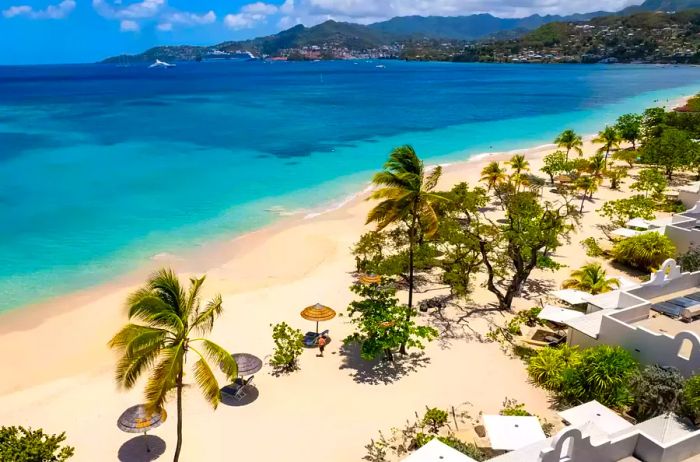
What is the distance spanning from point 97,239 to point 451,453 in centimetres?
2591

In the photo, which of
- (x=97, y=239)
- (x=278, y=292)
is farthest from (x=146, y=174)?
(x=278, y=292)

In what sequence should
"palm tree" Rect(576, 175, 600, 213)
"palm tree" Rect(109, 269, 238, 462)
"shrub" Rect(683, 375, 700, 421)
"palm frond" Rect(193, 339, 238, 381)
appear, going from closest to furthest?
"palm tree" Rect(109, 269, 238, 462)
"palm frond" Rect(193, 339, 238, 381)
"shrub" Rect(683, 375, 700, 421)
"palm tree" Rect(576, 175, 600, 213)

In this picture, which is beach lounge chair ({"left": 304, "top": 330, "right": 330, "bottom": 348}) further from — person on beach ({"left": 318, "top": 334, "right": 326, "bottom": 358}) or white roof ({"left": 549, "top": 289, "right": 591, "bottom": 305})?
white roof ({"left": 549, "top": 289, "right": 591, "bottom": 305})

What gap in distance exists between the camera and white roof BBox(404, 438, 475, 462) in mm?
10602

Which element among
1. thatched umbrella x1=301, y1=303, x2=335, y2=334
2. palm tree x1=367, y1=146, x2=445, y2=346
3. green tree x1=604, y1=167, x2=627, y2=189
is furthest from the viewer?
green tree x1=604, y1=167, x2=627, y2=189

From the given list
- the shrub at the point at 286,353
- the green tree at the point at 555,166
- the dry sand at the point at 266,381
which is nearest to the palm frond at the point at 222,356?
the dry sand at the point at 266,381

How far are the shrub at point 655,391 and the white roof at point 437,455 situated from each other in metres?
5.51

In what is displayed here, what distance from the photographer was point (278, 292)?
73.3 feet

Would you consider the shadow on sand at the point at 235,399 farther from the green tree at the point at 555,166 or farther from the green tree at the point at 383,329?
the green tree at the point at 555,166

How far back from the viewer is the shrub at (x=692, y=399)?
11.7 metres

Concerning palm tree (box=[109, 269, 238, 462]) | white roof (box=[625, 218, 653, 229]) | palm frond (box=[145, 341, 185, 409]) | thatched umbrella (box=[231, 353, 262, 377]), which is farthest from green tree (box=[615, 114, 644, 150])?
palm frond (box=[145, 341, 185, 409])

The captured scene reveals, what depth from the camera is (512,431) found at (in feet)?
39.6

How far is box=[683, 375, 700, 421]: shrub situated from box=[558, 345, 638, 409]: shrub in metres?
1.74

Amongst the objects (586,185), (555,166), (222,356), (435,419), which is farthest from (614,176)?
(222,356)
